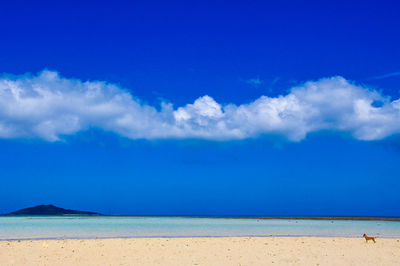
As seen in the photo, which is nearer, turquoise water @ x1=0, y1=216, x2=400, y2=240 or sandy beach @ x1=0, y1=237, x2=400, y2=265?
sandy beach @ x1=0, y1=237, x2=400, y2=265

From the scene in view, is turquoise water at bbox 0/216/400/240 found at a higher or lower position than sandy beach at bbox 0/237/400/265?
higher

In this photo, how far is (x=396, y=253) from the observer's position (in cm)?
2056

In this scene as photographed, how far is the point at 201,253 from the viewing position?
65.9 feet

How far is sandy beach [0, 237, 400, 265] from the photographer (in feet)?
58.1

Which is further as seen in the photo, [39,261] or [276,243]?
[276,243]

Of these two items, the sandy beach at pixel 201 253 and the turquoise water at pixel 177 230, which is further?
the turquoise water at pixel 177 230

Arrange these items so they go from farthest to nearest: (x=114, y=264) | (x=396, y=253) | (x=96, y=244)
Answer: (x=96, y=244)
(x=396, y=253)
(x=114, y=264)

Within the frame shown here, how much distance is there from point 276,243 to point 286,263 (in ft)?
23.6

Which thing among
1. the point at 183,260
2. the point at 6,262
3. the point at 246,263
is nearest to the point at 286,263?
the point at 246,263

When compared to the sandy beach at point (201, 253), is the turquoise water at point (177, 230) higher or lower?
higher

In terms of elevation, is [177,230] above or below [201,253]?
above

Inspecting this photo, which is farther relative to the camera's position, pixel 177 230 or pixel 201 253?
pixel 177 230

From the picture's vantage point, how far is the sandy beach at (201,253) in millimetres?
17703

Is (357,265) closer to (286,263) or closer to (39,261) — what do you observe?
(286,263)
